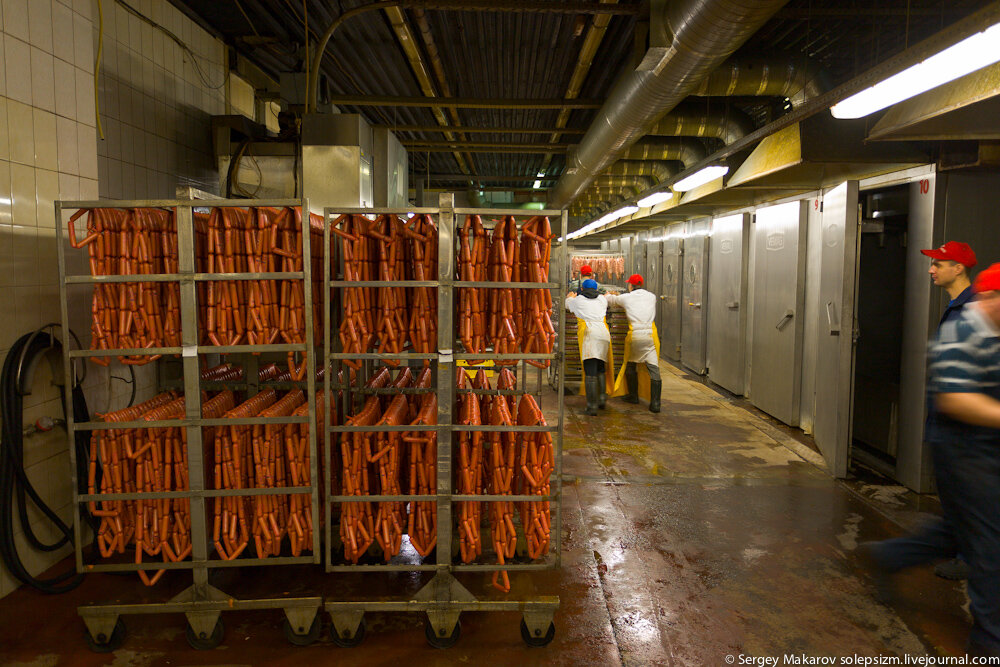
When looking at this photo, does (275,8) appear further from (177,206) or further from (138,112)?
(177,206)

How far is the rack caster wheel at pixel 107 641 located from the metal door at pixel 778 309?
6235 mm

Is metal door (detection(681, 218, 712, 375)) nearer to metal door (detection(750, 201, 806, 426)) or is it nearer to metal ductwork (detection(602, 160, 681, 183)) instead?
metal ductwork (detection(602, 160, 681, 183))

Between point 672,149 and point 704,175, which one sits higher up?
point 672,149

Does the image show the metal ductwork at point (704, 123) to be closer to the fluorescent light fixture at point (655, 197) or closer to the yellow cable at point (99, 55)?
the fluorescent light fixture at point (655, 197)

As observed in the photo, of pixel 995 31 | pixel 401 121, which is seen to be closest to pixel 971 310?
pixel 995 31

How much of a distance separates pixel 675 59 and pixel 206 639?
3.92 m

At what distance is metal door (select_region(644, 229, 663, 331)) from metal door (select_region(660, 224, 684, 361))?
10.7 inches

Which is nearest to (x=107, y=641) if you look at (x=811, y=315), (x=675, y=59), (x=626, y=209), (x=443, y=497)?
(x=443, y=497)

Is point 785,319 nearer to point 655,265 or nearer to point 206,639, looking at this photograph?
point 206,639

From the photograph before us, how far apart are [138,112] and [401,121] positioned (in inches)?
154

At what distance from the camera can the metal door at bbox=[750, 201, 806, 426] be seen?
631 centimetres

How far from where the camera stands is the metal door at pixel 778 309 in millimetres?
6312

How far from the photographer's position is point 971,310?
8.84 ft

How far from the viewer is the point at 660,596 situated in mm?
3312
